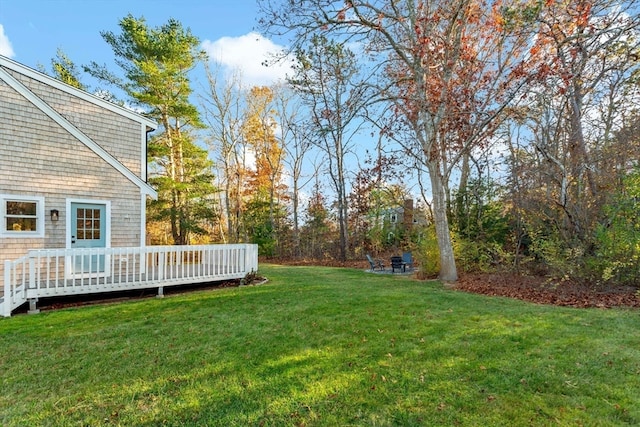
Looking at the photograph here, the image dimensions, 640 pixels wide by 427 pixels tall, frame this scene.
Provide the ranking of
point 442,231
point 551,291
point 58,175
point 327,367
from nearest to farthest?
point 327,367, point 551,291, point 58,175, point 442,231

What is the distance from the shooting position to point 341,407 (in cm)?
276

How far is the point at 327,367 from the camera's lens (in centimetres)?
350

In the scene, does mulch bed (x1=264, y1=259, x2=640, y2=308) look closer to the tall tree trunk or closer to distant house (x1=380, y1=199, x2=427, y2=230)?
the tall tree trunk

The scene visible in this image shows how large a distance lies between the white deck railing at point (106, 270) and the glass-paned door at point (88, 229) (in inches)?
1.8

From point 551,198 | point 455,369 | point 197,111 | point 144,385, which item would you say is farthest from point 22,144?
point 551,198

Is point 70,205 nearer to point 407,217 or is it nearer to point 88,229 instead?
point 88,229

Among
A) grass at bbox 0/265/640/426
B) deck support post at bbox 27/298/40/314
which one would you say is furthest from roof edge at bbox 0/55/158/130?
grass at bbox 0/265/640/426

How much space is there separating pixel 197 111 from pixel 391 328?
17.9m

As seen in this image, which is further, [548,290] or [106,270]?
[106,270]

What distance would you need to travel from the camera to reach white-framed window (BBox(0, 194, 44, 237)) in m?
7.52

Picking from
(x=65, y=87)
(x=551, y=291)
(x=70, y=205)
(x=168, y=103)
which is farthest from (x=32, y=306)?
(x=168, y=103)

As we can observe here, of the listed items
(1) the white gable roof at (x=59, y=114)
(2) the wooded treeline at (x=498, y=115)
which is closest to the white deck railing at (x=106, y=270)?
(1) the white gable roof at (x=59, y=114)

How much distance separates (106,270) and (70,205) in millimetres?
2116

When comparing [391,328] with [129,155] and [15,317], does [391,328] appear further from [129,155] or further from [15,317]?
[129,155]
